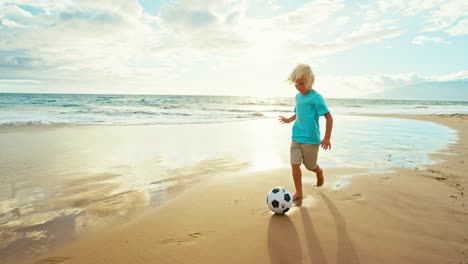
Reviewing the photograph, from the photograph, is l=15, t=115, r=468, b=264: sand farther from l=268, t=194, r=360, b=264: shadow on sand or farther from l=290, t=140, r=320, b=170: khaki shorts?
l=290, t=140, r=320, b=170: khaki shorts

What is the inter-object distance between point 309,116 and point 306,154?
0.56 meters

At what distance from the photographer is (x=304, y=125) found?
4.25 m

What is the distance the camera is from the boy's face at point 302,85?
13.3 feet

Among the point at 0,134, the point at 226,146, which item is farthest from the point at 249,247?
the point at 0,134

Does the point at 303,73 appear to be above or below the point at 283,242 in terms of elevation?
above

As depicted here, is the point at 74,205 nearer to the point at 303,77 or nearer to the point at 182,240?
the point at 182,240

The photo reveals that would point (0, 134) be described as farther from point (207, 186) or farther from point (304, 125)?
point (304, 125)

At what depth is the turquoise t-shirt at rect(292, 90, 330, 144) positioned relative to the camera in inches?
163

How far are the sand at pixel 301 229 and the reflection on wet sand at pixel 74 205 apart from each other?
27 centimetres

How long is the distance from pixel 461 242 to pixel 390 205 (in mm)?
980

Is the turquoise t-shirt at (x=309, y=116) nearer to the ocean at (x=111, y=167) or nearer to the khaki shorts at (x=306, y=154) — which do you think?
the khaki shorts at (x=306, y=154)

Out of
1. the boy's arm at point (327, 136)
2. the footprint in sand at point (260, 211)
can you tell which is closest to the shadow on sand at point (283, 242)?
the footprint in sand at point (260, 211)

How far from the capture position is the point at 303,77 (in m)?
4.02

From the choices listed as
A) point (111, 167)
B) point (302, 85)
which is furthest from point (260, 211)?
point (111, 167)
